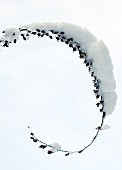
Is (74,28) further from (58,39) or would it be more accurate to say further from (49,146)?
(49,146)

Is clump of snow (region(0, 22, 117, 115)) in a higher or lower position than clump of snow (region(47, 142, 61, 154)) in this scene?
higher

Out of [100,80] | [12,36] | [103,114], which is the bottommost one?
[103,114]

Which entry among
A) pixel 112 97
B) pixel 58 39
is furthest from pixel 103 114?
pixel 58 39

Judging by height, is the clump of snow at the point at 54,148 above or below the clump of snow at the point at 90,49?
below

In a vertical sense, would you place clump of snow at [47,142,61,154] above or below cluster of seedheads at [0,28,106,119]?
below

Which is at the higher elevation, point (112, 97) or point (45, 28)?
point (45, 28)

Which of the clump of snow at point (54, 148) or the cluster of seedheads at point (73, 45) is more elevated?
the cluster of seedheads at point (73, 45)

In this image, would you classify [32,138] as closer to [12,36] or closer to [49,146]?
[49,146]

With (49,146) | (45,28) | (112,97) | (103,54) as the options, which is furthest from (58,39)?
(49,146)

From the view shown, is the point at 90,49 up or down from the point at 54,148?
up
